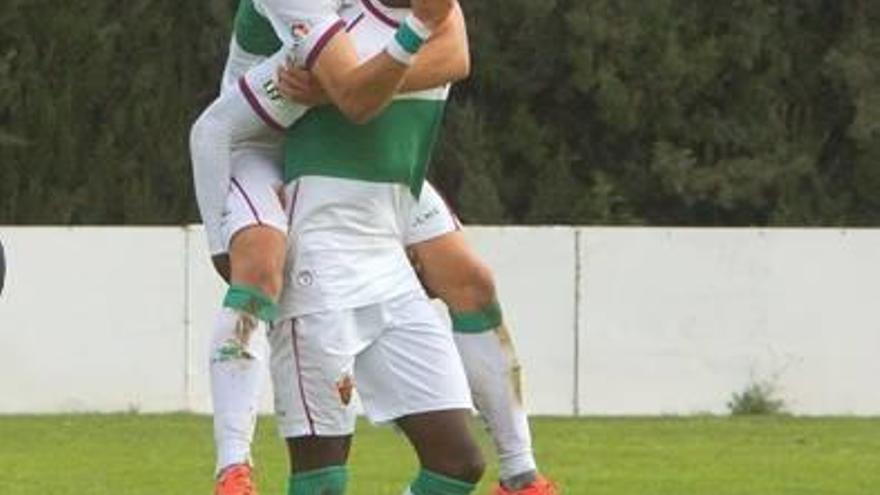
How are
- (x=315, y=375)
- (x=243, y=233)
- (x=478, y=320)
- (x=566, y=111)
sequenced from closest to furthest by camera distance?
(x=315, y=375)
(x=243, y=233)
(x=478, y=320)
(x=566, y=111)

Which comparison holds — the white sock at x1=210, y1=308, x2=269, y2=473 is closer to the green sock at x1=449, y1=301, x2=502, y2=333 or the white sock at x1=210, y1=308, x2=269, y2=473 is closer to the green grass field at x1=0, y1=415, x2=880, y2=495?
the green sock at x1=449, y1=301, x2=502, y2=333

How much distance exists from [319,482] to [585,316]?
40.4ft

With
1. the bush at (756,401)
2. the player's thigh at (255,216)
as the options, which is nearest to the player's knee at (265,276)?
the player's thigh at (255,216)

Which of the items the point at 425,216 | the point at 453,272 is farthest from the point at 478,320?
the point at 425,216

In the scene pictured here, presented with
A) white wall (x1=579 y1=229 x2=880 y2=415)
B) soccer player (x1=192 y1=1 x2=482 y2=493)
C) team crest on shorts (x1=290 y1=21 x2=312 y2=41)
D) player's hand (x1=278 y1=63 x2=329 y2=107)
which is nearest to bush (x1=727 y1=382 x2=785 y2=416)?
white wall (x1=579 y1=229 x2=880 y2=415)

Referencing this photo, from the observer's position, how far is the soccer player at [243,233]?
6.87 metres

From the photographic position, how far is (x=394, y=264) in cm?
687

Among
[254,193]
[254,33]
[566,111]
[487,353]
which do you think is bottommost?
[487,353]

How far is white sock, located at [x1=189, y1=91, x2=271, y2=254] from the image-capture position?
23.2 ft

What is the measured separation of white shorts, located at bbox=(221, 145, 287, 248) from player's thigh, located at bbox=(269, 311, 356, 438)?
291mm

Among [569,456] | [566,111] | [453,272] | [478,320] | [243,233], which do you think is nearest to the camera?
[243,233]

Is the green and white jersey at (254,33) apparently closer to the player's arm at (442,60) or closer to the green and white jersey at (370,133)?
the green and white jersey at (370,133)

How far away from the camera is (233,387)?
A: 7133 millimetres

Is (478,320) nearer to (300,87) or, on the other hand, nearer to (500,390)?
(500,390)
